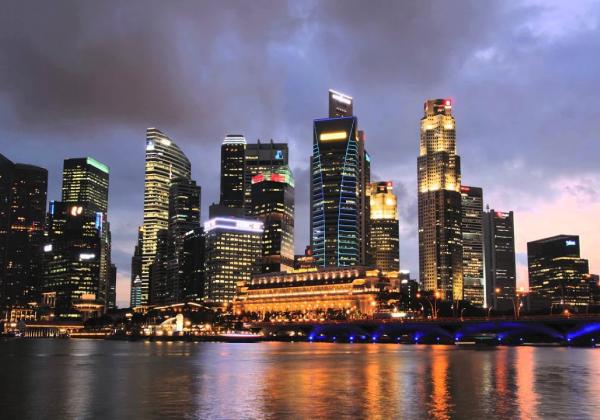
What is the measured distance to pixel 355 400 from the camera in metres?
56.6

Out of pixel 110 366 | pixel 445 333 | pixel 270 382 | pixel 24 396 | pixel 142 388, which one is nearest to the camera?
pixel 24 396

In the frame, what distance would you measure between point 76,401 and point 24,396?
7084 mm

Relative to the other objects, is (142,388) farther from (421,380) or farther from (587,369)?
(587,369)

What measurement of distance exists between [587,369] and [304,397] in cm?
4895

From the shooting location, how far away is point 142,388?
68.0 metres

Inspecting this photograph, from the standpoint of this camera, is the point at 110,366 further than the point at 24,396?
Yes

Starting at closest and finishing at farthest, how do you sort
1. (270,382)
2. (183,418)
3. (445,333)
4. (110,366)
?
(183,418) → (270,382) → (110,366) → (445,333)

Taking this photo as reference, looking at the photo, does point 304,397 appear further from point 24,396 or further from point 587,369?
point 587,369

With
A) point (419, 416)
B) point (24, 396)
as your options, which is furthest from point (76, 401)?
point (419, 416)

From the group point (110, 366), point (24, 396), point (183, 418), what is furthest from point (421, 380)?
point (110, 366)

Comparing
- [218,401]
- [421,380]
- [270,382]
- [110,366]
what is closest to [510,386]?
[421,380]

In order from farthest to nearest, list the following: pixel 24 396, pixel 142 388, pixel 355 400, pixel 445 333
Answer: pixel 445 333, pixel 142 388, pixel 24 396, pixel 355 400

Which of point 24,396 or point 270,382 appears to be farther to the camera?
point 270,382

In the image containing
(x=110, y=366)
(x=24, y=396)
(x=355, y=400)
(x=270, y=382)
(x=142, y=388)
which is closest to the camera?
(x=355, y=400)
